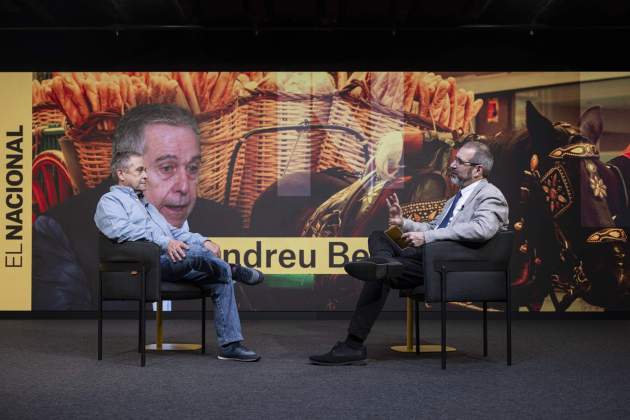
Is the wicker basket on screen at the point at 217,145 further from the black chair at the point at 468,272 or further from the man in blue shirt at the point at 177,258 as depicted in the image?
the black chair at the point at 468,272

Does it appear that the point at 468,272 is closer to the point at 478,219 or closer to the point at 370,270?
the point at 478,219

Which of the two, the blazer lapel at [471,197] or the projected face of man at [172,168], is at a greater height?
the projected face of man at [172,168]

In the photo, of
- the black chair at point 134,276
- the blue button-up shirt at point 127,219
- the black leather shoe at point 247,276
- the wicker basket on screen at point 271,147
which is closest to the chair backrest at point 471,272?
the black leather shoe at point 247,276

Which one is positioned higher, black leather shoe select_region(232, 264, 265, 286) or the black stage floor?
black leather shoe select_region(232, 264, 265, 286)

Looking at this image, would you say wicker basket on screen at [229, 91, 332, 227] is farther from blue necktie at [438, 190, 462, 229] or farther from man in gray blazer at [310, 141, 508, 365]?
man in gray blazer at [310, 141, 508, 365]

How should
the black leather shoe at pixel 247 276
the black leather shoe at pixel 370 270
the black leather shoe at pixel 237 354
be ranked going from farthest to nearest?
the black leather shoe at pixel 247 276, the black leather shoe at pixel 237 354, the black leather shoe at pixel 370 270

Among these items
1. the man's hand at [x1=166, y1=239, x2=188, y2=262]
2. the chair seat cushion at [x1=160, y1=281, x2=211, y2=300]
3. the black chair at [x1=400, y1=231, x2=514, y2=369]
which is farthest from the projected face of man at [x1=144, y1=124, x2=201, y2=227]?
the black chair at [x1=400, y1=231, x2=514, y2=369]

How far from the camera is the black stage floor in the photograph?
3.53 metres

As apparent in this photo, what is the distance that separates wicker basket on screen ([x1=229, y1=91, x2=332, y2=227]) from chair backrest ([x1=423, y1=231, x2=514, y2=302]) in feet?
10.7

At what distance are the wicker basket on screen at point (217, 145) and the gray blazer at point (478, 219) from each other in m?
3.24

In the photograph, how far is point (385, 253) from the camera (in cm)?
512

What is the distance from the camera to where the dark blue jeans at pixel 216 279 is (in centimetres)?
506
